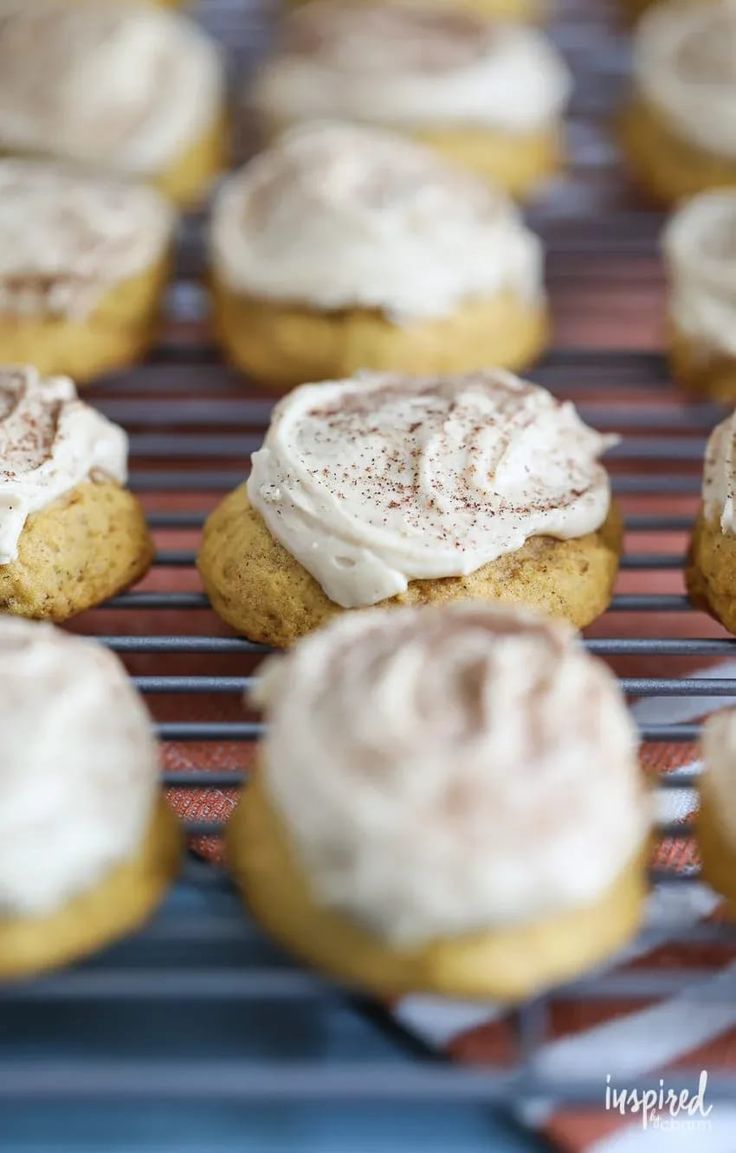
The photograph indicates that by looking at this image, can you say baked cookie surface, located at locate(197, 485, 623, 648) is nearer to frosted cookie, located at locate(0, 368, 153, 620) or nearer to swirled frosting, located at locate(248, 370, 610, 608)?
swirled frosting, located at locate(248, 370, 610, 608)

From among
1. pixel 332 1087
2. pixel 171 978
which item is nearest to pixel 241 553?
pixel 171 978

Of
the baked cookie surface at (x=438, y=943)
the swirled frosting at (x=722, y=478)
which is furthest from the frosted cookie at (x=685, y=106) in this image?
the baked cookie surface at (x=438, y=943)

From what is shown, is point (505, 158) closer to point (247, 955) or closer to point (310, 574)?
point (310, 574)

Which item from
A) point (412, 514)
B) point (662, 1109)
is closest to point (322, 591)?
point (412, 514)

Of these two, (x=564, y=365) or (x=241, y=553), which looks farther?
(x=564, y=365)

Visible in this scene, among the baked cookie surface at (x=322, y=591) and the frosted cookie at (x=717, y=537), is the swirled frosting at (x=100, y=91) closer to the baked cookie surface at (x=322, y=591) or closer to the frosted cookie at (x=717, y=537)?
the baked cookie surface at (x=322, y=591)

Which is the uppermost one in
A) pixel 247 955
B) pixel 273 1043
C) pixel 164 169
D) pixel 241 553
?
pixel 164 169

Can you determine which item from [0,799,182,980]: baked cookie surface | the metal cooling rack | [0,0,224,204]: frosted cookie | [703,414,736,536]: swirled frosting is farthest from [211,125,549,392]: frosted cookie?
[0,799,182,980]: baked cookie surface
